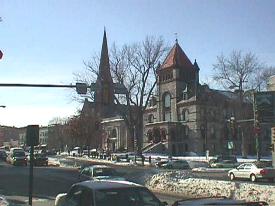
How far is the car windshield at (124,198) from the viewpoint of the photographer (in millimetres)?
9898

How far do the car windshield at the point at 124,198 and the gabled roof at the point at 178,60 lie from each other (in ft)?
318

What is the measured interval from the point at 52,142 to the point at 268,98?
12620cm

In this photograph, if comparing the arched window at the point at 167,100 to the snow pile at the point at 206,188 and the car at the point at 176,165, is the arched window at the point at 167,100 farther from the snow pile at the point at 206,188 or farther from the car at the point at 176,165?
the snow pile at the point at 206,188

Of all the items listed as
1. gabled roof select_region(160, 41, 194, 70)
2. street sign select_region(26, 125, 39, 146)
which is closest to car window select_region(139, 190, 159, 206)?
street sign select_region(26, 125, 39, 146)

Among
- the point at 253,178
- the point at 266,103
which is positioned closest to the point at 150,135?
the point at 266,103

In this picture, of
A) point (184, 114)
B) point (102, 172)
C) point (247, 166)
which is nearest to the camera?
point (102, 172)

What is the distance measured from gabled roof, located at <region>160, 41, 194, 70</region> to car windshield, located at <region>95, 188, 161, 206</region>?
97.0 metres

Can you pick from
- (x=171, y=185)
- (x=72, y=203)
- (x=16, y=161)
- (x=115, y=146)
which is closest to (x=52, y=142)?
(x=115, y=146)

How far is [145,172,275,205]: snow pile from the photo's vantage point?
733 inches

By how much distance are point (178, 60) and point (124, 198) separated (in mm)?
98379

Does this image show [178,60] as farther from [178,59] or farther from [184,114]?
[184,114]

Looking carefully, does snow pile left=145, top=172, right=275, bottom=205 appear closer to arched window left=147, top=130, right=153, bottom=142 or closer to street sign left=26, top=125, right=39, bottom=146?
street sign left=26, top=125, right=39, bottom=146

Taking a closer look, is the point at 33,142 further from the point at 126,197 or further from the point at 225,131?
the point at 225,131

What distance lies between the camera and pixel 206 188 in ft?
73.3
